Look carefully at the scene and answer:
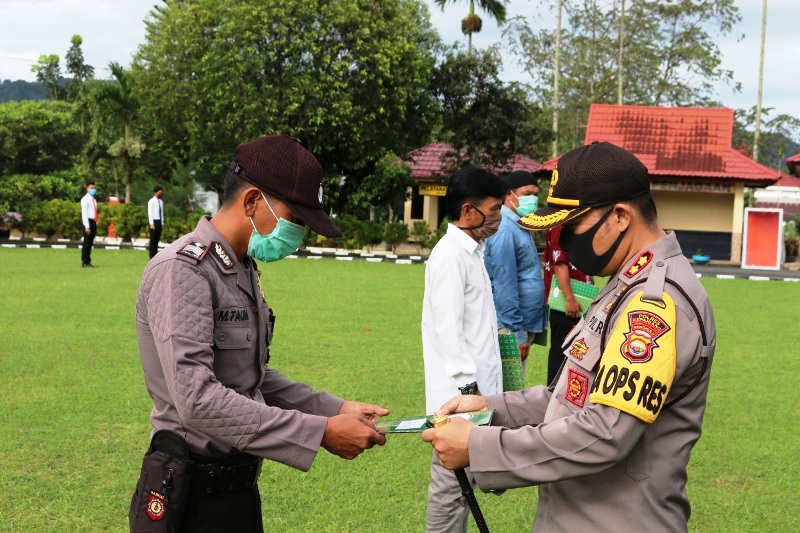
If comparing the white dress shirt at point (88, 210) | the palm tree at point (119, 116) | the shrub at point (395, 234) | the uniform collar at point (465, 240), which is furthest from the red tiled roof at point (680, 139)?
the uniform collar at point (465, 240)


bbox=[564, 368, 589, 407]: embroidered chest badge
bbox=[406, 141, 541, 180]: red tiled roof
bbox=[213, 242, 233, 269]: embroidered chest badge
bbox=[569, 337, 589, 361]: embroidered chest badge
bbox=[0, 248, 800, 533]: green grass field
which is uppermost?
bbox=[406, 141, 541, 180]: red tiled roof

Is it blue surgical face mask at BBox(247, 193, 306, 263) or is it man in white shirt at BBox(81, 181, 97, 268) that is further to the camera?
man in white shirt at BBox(81, 181, 97, 268)

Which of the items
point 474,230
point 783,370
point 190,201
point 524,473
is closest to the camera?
point 524,473

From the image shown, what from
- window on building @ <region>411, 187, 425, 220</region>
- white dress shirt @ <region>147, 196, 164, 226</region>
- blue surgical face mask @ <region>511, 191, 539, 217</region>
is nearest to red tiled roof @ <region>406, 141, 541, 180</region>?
window on building @ <region>411, 187, 425, 220</region>

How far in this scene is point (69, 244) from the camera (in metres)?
29.0

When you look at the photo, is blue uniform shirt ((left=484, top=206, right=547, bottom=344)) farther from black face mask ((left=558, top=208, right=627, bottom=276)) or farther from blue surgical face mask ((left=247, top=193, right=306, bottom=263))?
black face mask ((left=558, top=208, right=627, bottom=276))

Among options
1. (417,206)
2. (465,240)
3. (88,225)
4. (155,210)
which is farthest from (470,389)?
(417,206)

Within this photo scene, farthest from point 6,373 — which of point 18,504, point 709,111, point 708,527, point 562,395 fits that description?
point 709,111

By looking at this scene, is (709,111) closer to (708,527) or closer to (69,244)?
(69,244)

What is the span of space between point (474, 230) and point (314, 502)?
1.83m

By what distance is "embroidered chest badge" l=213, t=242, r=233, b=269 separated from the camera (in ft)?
9.25

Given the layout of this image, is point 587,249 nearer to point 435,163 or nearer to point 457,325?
point 457,325

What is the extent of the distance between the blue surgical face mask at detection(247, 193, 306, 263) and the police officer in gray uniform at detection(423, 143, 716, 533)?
811mm

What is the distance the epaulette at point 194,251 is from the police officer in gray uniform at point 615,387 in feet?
2.76
